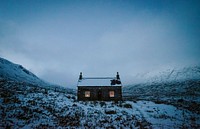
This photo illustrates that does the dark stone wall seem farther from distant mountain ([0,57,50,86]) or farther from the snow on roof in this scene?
distant mountain ([0,57,50,86])

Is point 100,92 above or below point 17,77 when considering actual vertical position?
below

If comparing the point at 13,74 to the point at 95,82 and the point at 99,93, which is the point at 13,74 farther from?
the point at 99,93

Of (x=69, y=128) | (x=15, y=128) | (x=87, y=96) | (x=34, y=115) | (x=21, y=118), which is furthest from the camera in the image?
(x=87, y=96)

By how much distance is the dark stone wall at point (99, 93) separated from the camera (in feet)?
110

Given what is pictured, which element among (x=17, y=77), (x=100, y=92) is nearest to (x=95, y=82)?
(x=100, y=92)

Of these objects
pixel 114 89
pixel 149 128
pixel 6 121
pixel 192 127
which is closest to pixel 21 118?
pixel 6 121

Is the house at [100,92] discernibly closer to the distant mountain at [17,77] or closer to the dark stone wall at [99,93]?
the dark stone wall at [99,93]

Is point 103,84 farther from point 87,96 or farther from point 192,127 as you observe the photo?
point 192,127

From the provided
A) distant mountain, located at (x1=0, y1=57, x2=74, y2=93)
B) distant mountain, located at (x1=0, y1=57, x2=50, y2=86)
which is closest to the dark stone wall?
distant mountain, located at (x1=0, y1=57, x2=74, y2=93)

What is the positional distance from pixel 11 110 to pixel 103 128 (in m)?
10.6

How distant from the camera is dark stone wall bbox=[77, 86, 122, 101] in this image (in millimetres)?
33594

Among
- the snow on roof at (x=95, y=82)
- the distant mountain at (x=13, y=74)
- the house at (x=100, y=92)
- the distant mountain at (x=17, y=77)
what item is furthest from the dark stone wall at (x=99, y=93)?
the distant mountain at (x=13, y=74)

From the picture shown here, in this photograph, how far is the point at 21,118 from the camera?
14.1 metres

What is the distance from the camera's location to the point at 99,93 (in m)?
34.0
